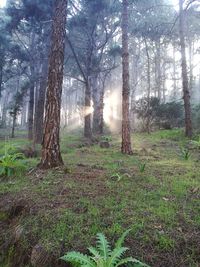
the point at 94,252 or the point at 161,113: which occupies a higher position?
the point at 161,113

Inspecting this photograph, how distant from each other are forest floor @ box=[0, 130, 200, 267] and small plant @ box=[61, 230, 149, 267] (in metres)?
0.24

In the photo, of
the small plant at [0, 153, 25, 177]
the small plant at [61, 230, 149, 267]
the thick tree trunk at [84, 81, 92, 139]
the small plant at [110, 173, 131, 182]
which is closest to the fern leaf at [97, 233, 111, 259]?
the small plant at [61, 230, 149, 267]

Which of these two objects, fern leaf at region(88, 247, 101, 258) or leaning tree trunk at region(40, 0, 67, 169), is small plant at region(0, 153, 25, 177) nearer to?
leaning tree trunk at region(40, 0, 67, 169)

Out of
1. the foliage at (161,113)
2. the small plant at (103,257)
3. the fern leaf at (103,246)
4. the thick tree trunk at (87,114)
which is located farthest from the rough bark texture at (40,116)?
the small plant at (103,257)

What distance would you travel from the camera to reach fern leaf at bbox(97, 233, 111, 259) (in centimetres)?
371

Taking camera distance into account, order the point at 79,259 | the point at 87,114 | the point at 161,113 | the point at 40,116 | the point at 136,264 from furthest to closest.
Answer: the point at 161,113, the point at 87,114, the point at 40,116, the point at 136,264, the point at 79,259

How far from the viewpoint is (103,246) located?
379 centimetres

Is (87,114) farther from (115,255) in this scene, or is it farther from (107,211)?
(115,255)

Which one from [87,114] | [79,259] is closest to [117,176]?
[79,259]

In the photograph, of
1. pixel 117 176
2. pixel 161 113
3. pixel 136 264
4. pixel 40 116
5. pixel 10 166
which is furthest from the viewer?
pixel 161 113

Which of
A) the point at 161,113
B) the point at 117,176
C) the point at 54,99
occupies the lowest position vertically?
the point at 117,176

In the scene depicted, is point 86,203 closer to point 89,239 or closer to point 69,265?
point 89,239

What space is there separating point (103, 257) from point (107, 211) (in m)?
1.47

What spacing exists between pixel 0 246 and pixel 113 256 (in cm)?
211
